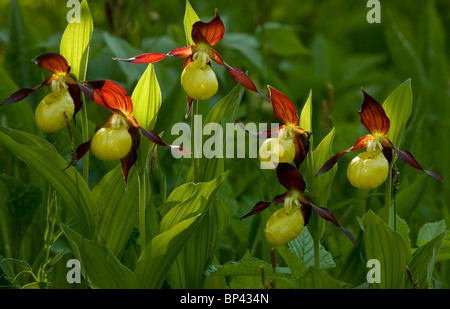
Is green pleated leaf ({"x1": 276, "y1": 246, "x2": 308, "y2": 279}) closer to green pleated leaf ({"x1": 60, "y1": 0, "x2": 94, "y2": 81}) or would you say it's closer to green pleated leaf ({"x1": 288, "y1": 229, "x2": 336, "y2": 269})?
green pleated leaf ({"x1": 288, "y1": 229, "x2": 336, "y2": 269})

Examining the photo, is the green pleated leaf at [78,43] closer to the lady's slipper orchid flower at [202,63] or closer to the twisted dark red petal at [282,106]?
the lady's slipper orchid flower at [202,63]

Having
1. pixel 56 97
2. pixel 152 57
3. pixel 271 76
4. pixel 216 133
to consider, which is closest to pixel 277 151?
pixel 216 133

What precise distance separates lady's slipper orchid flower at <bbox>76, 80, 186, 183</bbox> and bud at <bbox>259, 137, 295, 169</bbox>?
129 mm

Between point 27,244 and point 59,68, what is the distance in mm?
655

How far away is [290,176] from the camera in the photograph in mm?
862

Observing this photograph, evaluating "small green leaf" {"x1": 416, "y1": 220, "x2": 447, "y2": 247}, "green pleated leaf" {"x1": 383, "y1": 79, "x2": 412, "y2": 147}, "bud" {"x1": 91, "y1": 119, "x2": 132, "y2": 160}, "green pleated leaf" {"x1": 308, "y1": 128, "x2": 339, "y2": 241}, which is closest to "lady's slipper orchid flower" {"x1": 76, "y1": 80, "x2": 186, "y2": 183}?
"bud" {"x1": 91, "y1": 119, "x2": 132, "y2": 160}

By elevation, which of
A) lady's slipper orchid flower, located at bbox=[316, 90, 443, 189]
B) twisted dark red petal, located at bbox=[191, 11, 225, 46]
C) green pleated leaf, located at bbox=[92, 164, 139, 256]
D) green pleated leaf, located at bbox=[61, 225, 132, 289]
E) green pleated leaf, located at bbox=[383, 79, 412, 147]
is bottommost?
green pleated leaf, located at bbox=[61, 225, 132, 289]

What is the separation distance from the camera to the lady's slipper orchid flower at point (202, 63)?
84 centimetres

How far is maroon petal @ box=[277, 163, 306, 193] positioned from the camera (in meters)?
0.86

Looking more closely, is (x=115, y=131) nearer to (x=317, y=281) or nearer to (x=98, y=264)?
(x=98, y=264)

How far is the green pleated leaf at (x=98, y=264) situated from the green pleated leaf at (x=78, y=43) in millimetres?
252

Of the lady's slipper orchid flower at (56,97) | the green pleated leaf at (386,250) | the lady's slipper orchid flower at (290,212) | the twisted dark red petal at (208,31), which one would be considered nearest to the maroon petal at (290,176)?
the lady's slipper orchid flower at (290,212)

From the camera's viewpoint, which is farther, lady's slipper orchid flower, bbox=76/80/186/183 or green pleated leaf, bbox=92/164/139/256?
green pleated leaf, bbox=92/164/139/256
